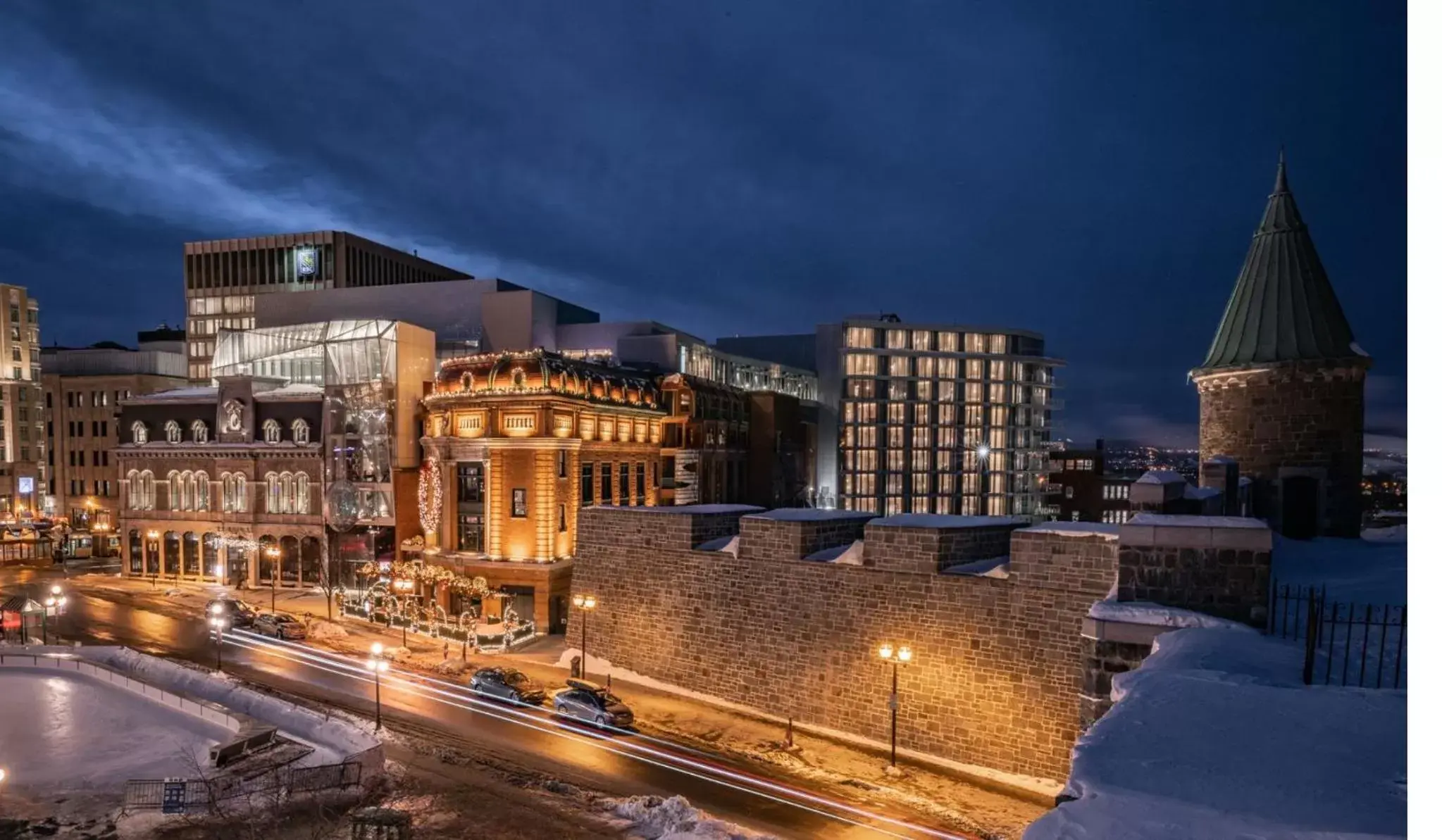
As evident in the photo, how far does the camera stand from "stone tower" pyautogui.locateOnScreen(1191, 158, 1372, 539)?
22297 millimetres

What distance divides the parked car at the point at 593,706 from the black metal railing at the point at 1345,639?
1720 centimetres

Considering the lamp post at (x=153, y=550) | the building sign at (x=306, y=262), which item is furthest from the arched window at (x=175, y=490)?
the building sign at (x=306, y=262)

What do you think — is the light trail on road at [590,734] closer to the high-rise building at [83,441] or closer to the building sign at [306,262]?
the high-rise building at [83,441]

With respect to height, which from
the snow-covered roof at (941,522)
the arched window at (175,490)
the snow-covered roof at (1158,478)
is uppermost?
the snow-covered roof at (1158,478)

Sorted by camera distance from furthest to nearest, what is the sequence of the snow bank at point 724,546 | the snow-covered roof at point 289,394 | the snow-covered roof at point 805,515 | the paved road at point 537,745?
the snow-covered roof at point 289,394 → the snow bank at point 724,546 → the snow-covered roof at point 805,515 → the paved road at point 537,745

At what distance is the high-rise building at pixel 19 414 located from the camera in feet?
229

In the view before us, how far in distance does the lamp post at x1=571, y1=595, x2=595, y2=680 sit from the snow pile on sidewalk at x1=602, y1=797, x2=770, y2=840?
405 inches

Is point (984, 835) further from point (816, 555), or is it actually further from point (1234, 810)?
point (1234, 810)

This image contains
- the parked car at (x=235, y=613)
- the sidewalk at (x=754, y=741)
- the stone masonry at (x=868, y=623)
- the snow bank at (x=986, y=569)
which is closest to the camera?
the sidewalk at (x=754, y=741)

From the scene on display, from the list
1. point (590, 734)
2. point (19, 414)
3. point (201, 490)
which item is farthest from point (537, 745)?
point (19, 414)

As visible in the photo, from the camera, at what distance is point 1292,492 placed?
23.3 m

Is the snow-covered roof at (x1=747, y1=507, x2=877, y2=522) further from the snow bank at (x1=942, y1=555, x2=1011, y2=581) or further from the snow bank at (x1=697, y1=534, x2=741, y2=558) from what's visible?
the snow bank at (x1=942, y1=555, x2=1011, y2=581)

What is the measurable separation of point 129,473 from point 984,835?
5808cm
